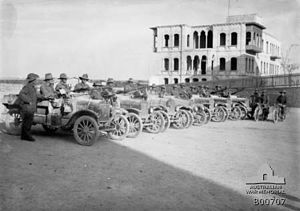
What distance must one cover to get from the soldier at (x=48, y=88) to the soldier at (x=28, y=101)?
19.8 inches

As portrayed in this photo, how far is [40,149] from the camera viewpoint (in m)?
8.08

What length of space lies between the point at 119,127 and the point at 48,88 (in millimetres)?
2266

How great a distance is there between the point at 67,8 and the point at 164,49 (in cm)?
3989

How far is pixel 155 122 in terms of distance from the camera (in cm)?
1129

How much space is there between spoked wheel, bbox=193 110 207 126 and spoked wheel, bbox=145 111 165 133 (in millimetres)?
2624

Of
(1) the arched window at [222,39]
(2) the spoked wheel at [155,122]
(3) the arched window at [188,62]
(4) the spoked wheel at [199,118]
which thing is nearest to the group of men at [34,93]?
(2) the spoked wheel at [155,122]

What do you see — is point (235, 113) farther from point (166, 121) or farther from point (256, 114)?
point (166, 121)

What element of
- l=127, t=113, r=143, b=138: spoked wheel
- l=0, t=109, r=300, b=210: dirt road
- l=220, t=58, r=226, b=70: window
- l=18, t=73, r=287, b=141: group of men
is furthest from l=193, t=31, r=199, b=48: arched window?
l=127, t=113, r=143, b=138: spoked wheel

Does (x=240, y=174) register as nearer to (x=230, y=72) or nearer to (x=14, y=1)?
(x=14, y=1)

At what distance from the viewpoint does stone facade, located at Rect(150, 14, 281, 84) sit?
43.6 m

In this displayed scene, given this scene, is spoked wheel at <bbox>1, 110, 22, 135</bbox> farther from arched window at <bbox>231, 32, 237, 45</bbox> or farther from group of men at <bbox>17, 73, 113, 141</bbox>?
arched window at <bbox>231, 32, 237, 45</bbox>

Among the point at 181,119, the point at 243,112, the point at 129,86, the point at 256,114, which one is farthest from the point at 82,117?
the point at 256,114

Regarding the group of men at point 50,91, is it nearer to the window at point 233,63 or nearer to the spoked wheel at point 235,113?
the spoked wheel at point 235,113

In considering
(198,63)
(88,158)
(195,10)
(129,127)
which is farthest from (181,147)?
Answer: (198,63)
